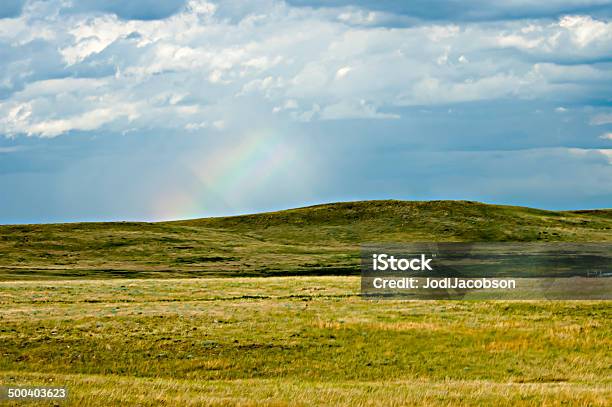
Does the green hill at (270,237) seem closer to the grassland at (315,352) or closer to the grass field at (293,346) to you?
A: the grass field at (293,346)

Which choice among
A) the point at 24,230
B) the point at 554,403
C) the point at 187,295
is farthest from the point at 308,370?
the point at 24,230

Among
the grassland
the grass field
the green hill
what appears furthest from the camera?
the green hill

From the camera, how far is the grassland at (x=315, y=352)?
2409 centimetres

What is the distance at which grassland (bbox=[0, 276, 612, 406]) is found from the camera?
949 inches

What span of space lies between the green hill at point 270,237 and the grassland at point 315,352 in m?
52.9

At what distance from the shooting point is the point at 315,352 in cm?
3481

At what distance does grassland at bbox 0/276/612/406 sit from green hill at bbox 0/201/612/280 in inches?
2082

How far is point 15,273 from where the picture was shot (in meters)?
97.0

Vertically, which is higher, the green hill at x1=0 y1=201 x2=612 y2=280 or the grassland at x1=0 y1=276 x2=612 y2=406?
the green hill at x1=0 y1=201 x2=612 y2=280

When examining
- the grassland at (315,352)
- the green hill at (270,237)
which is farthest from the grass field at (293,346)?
the green hill at (270,237)

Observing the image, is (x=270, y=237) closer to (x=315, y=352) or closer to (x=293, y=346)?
(x=293, y=346)

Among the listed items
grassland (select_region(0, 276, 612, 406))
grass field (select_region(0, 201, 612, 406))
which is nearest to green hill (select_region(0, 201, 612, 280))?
grass field (select_region(0, 201, 612, 406))

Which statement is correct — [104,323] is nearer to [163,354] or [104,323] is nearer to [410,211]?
[163,354]

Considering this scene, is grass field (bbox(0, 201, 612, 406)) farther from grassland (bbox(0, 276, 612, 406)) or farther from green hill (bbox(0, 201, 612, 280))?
green hill (bbox(0, 201, 612, 280))
